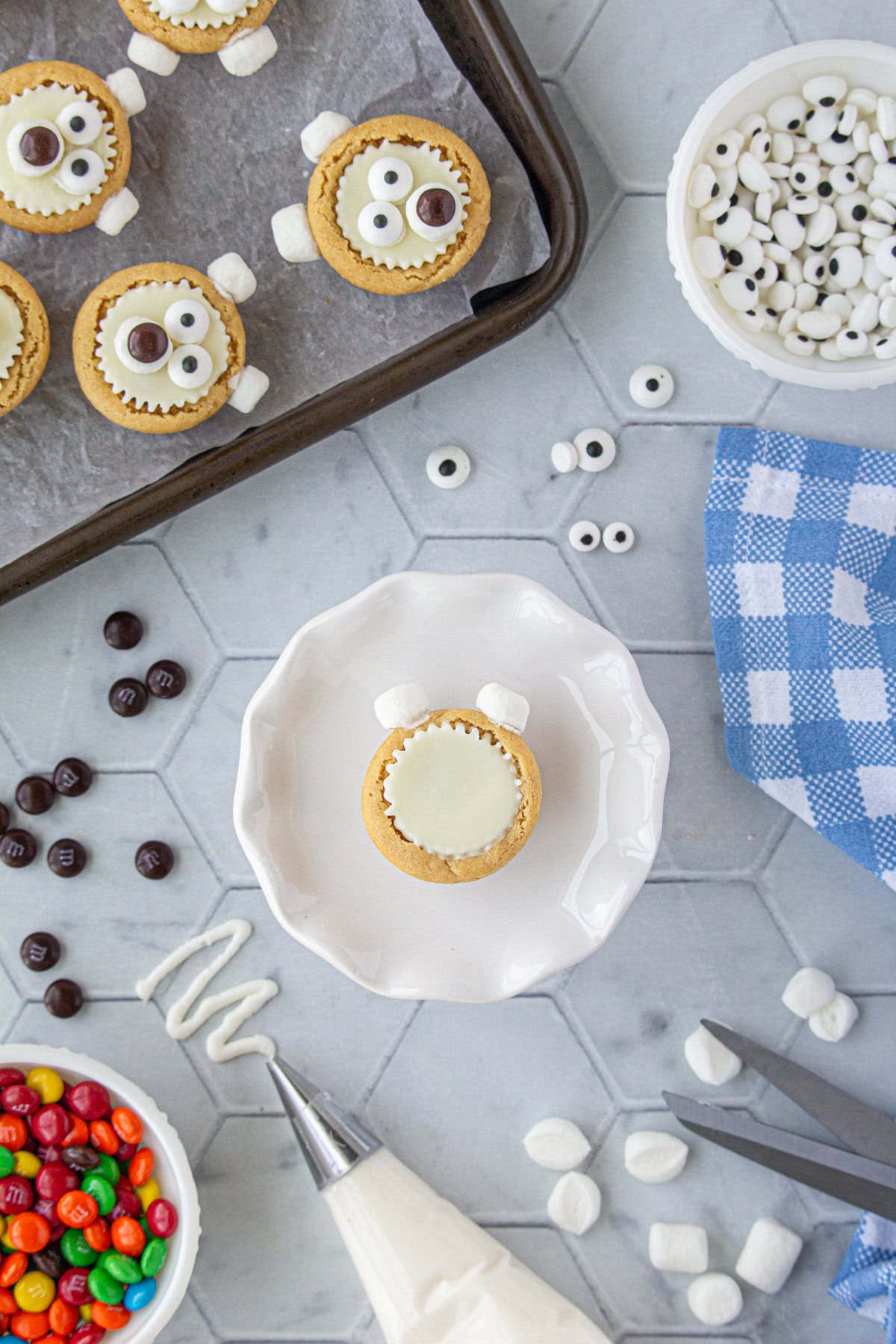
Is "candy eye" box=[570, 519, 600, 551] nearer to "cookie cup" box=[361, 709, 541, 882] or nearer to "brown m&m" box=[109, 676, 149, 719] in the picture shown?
"cookie cup" box=[361, 709, 541, 882]

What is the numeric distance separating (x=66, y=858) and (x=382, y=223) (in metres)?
0.68

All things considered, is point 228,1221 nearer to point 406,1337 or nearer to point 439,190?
point 406,1337

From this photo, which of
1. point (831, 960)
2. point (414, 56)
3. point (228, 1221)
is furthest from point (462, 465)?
point (228, 1221)

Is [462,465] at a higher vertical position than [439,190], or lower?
lower

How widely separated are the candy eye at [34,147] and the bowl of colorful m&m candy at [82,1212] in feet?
2.56

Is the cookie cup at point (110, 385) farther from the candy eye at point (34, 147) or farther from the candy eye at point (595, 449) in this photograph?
the candy eye at point (595, 449)

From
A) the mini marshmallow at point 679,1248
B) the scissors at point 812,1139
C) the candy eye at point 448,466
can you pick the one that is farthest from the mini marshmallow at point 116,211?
the mini marshmallow at point 679,1248

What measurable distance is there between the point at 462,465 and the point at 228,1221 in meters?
0.81

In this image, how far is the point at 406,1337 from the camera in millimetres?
1018

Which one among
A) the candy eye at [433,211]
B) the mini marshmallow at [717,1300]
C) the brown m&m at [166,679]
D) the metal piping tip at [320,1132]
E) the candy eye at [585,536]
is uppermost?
the candy eye at [433,211]

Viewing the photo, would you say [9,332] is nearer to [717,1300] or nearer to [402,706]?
[402,706]

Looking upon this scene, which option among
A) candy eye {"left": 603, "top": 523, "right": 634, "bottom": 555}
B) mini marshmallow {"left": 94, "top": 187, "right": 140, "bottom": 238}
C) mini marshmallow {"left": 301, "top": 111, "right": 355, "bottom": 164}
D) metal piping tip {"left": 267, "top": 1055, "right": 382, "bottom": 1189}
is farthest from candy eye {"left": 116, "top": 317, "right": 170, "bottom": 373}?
metal piping tip {"left": 267, "top": 1055, "right": 382, "bottom": 1189}

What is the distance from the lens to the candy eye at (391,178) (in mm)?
951

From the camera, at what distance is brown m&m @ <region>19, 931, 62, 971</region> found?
1089mm
